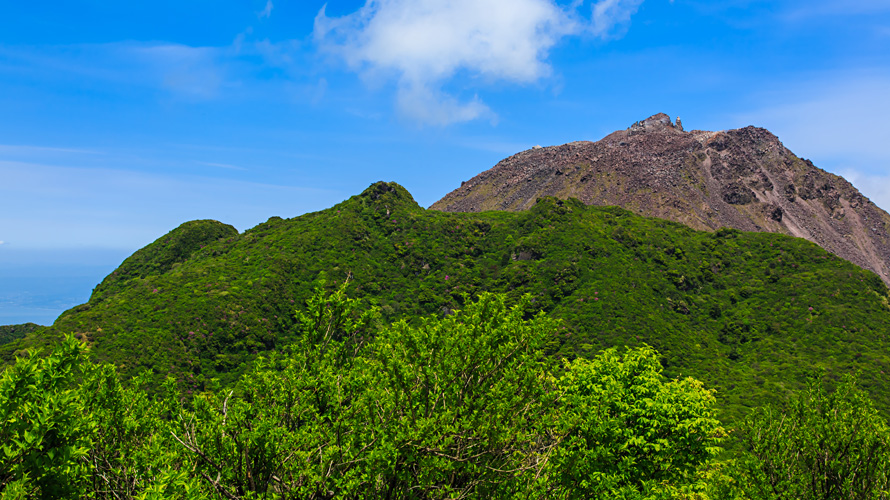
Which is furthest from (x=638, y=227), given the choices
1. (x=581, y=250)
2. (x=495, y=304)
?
(x=495, y=304)

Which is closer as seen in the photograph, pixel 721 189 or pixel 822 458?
pixel 822 458

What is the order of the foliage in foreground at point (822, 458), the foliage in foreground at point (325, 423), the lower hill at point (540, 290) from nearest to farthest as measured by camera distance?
the foliage in foreground at point (325, 423) < the foliage in foreground at point (822, 458) < the lower hill at point (540, 290)

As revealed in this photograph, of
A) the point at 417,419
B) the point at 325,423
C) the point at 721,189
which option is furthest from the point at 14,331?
the point at 721,189

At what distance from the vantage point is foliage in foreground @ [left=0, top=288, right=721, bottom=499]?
8.70 m

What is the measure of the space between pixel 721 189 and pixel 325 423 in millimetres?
182635

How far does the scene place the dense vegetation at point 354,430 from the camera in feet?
29.2

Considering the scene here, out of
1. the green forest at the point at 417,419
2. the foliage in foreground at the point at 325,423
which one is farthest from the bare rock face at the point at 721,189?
the foliage in foreground at the point at 325,423

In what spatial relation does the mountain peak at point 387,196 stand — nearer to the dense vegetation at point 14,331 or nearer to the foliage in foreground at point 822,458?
the dense vegetation at point 14,331

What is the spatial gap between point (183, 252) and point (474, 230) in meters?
62.4

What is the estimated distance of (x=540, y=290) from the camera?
8844 centimetres

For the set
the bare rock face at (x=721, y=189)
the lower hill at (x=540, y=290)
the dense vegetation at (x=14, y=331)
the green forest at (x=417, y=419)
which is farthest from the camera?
the bare rock face at (x=721, y=189)

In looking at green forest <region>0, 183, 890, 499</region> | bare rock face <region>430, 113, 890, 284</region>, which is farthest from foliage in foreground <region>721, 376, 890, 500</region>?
bare rock face <region>430, 113, 890, 284</region>

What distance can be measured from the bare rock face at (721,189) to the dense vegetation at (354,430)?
140m

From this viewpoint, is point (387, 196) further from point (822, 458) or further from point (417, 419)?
point (417, 419)
